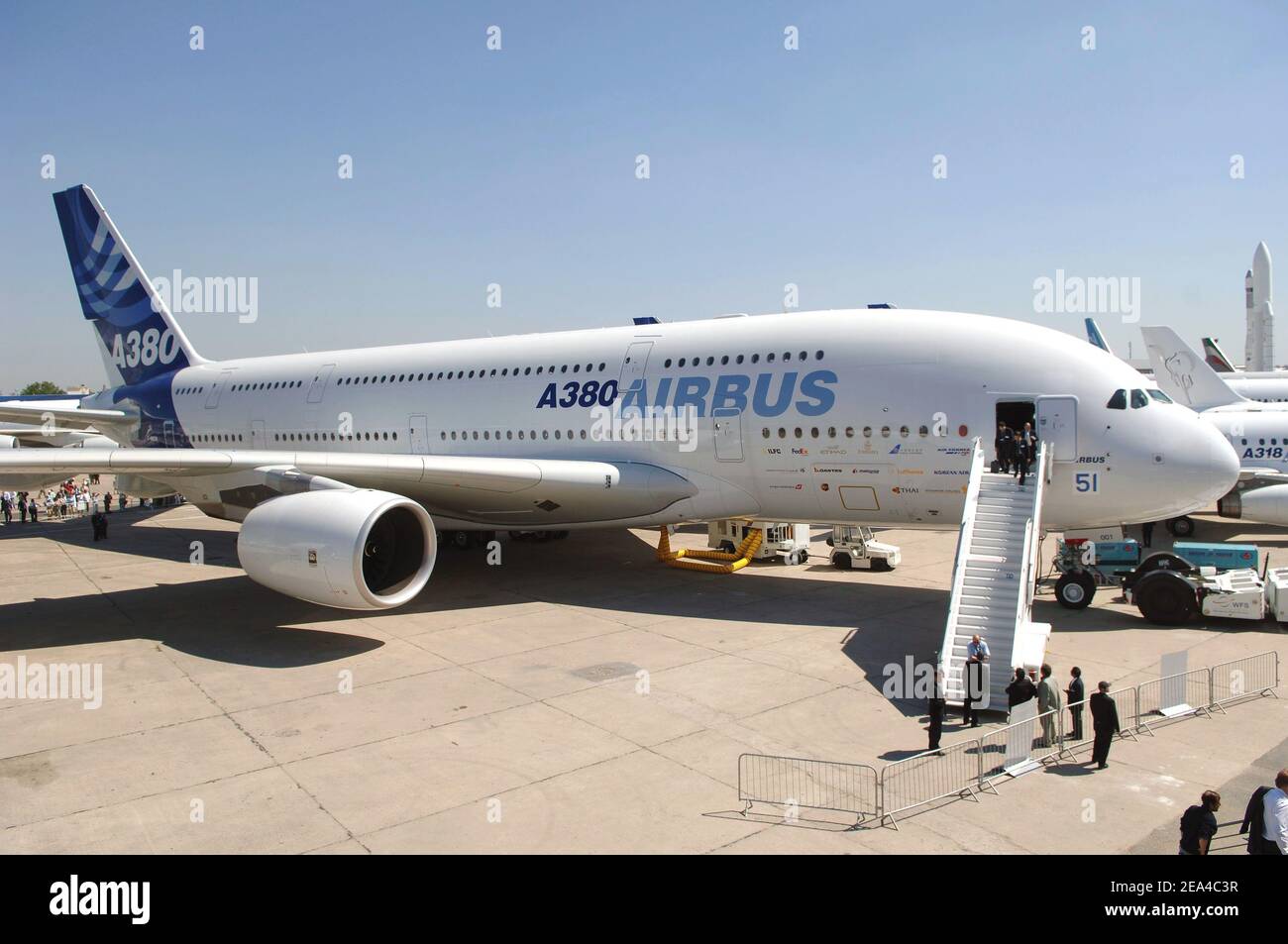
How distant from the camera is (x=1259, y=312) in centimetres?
9650

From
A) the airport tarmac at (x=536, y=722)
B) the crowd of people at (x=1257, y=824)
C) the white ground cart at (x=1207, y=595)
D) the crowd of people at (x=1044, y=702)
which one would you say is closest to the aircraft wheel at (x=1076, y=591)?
the airport tarmac at (x=536, y=722)

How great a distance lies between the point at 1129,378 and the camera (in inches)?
527

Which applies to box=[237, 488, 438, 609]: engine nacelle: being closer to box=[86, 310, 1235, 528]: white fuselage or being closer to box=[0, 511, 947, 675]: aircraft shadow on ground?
box=[0, 511, 947, 675]: aircraft shadow on ground

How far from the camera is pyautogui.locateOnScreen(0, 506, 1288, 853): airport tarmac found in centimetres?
717

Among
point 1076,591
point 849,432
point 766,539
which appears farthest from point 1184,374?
point 849,432

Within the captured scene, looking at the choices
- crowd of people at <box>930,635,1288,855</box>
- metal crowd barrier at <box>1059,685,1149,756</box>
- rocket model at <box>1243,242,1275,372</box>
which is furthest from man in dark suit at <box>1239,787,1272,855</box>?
rocket model at <box>1243,242,1275,372</box>

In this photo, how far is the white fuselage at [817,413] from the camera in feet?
43.2

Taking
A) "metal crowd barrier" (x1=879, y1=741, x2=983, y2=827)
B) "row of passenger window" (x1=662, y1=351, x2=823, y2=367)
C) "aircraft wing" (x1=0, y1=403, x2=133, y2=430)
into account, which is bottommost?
"metal crowd barrier" (x1=879, y1=741, x2=983, y2=827)

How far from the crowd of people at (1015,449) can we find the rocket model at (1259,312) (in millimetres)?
99126

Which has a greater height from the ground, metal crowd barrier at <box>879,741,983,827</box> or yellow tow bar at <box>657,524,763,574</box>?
yellow tow bar at <box>657,524,763,574</box>

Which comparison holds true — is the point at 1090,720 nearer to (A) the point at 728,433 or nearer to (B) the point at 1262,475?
(A) the point at 728,433

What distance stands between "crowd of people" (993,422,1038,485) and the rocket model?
99.1m

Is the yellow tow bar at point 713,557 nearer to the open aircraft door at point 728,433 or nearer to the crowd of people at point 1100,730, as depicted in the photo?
the open aircraft door at point 728,433
